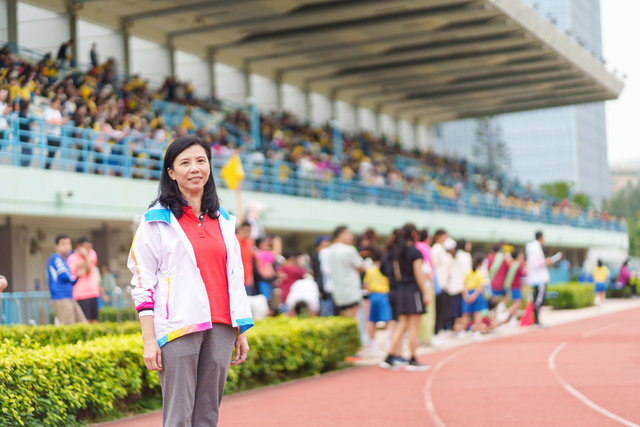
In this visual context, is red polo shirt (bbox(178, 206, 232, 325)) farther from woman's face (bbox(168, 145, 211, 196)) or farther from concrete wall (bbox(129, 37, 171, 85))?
concrete wall (bbox(129, 37, 171, 85))

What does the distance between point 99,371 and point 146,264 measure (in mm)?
3810

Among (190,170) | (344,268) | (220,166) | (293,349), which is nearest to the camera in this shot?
(190,170)

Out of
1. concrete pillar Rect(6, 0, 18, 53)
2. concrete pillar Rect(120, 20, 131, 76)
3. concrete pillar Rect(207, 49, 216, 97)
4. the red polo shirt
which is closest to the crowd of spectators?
concrete pillar Rect(6, 0, 18, 53)

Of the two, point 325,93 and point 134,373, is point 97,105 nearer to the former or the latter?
point 134,373

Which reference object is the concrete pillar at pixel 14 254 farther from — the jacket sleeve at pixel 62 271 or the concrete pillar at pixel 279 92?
the concrete pillar at pixel 279 92

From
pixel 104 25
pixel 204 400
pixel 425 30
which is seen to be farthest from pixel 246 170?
pixel 204 400

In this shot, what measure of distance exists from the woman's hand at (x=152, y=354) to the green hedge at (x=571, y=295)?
73.4 feet

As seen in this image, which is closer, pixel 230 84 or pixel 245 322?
pixel 245 322

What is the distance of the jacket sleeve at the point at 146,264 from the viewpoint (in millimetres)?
4211

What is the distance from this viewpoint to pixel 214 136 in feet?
79.0

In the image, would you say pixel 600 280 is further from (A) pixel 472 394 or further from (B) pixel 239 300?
(B) pixel 239 300

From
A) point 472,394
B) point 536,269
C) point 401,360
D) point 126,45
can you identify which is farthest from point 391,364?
point 126,45

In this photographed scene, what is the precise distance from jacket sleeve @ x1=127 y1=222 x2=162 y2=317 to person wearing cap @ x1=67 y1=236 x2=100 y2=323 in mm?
7924

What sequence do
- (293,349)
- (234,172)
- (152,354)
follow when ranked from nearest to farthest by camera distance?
(152,354)
(293,349)
(234,172)
